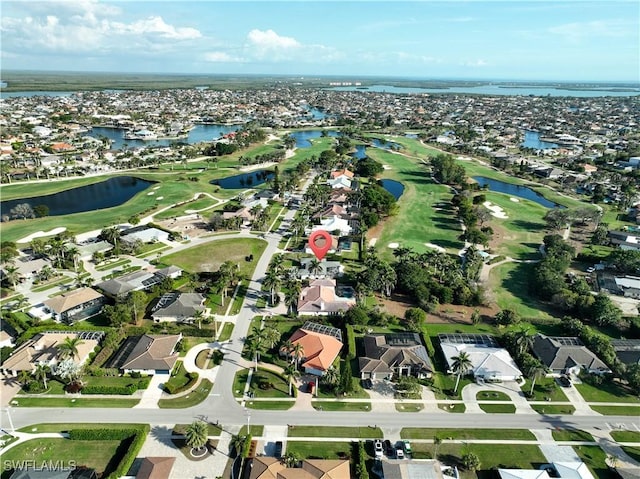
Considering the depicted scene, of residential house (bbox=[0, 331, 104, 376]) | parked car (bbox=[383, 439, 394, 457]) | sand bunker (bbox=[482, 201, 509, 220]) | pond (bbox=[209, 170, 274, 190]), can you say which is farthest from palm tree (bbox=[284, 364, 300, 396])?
pond (bbox=[209, 170, 274, 190])

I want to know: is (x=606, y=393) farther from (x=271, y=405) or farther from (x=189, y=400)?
(x=189, y=400)

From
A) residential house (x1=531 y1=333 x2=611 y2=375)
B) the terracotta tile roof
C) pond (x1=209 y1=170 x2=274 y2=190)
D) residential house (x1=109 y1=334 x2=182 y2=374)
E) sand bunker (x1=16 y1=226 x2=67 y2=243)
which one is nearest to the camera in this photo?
residential house (x1=109 y1=334 x2=182 y2=374)

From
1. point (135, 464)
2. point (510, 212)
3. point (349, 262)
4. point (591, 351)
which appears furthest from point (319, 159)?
point (135, 464)

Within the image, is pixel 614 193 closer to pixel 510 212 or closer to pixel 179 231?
pixel 510 212

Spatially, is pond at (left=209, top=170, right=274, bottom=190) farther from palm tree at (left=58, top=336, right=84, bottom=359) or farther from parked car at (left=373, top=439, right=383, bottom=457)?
parked car at (left=373, top=439, right=383, bottom=457)

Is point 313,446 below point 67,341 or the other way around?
below

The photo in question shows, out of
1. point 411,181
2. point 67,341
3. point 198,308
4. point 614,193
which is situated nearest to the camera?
point 67,341

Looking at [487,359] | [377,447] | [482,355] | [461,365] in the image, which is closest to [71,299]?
[377,447]
